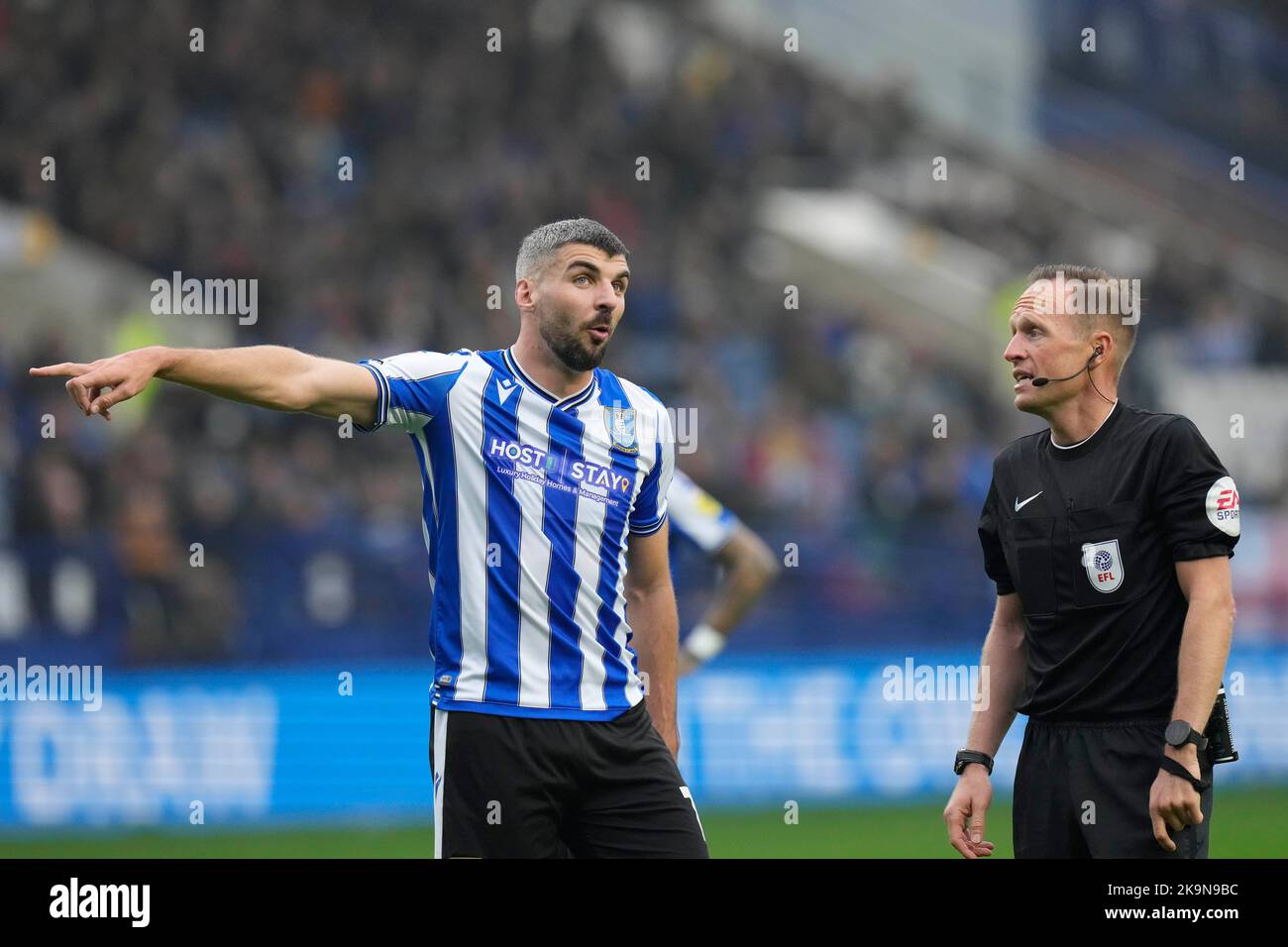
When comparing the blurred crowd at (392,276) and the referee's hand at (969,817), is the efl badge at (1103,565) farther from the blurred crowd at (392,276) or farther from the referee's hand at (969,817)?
the blurred crowd at (392,276)

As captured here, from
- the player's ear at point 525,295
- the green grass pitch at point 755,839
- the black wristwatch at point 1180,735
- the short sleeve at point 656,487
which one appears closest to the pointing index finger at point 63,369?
the player's ear at point 525,295

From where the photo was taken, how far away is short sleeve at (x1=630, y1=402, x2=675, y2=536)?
16.7 feet

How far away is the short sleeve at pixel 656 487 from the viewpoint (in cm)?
509

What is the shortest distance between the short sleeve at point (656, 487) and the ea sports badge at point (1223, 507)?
62.3 inches

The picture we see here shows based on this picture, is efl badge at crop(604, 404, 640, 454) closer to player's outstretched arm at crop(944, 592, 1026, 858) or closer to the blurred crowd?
player's outstretched arm at crop(944, 592, 1026, 858)

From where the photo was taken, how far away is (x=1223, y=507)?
4309 mm

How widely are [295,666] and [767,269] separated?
346 inches

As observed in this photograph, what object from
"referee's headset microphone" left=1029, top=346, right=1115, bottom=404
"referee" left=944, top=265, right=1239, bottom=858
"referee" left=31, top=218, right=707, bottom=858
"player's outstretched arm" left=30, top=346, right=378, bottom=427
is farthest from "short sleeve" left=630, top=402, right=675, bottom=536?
Answer: "referee's headset microphone" left=1029, top=346, right=1115, bottom=404

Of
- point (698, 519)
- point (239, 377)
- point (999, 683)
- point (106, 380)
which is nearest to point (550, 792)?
point (999, 683)

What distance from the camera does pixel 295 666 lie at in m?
11.5

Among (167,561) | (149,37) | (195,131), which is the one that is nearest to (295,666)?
(167,561)

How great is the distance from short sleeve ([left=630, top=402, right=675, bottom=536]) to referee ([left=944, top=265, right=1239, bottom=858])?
101 cm
